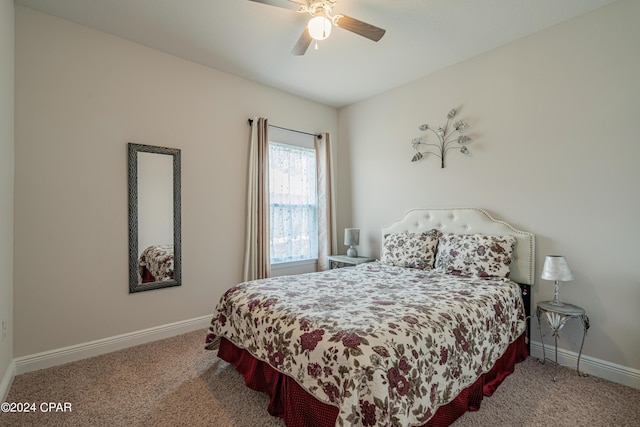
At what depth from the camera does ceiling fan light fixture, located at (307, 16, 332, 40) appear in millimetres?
2072

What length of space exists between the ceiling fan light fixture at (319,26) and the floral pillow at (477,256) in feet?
7.22

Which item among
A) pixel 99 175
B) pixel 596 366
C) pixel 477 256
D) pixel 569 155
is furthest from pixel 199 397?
pixel 569 155

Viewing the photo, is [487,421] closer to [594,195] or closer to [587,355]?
[587,355]

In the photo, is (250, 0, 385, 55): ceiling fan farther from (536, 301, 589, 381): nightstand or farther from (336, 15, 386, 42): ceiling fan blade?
(536, 301, 589, 381): nightstand

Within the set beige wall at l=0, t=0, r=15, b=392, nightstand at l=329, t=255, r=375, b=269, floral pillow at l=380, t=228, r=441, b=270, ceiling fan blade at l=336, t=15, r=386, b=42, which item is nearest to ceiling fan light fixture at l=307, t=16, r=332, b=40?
ceiling fan blade at l=336, t=15, r=386, b=42

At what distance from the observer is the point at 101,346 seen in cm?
265

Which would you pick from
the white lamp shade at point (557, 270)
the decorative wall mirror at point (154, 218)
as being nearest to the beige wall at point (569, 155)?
the white lamp shade at point (557, 270)

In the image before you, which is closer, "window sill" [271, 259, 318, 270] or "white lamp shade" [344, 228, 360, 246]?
"window sill" [271, 259, 318, 270]

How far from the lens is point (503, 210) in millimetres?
2900

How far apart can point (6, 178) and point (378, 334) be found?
2750mm

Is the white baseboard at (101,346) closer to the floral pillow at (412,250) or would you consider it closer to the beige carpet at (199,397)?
the beige carpet at (199,397)

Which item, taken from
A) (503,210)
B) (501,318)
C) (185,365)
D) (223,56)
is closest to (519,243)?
(503,210)

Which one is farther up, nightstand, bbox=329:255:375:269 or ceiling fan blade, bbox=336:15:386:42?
ceiling fan blade, bbox=336:15:386:42

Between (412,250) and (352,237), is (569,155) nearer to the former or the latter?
(412,250)
